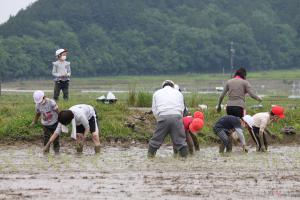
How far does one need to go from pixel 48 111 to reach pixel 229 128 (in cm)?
344

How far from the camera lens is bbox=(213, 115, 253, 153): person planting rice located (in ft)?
59.0

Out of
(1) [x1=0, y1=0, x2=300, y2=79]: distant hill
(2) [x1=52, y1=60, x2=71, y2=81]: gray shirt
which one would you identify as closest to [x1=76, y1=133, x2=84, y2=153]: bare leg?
(2) [x1=52, y1=60, x2=71, y2=81]: gray shirt

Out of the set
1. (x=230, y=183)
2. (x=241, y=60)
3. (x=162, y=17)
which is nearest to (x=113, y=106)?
(x=230, y=183)

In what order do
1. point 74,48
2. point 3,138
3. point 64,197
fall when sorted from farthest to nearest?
1. point 74,48
2. point 3,138
3. point 64,197

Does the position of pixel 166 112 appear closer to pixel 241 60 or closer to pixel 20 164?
pixel 20 164

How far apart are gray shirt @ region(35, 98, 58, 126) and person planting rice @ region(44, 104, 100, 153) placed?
42cm

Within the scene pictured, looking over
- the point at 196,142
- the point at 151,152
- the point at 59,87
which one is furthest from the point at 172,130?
the point at 59,87

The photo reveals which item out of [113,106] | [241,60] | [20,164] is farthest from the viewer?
[241,60]

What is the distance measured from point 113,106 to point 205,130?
2296 mm

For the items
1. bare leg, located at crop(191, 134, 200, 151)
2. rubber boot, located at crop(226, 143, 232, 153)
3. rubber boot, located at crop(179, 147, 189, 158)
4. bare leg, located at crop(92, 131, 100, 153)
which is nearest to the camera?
rubber boot, located at crop(179, 147, 189, 158)

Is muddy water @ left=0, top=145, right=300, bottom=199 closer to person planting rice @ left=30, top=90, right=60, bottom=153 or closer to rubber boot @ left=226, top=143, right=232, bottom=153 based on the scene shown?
rubber boot @ left=226, top=143, right=232, bottom=153

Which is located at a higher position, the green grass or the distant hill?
the distant hill

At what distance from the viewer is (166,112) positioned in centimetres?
1653

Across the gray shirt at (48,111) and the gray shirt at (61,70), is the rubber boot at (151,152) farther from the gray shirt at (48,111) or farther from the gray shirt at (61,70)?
the gray shirt at (61,70)
